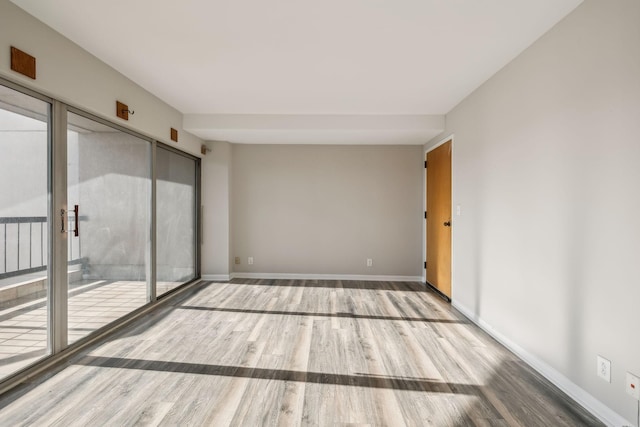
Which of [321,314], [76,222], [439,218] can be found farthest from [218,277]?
[439,218]

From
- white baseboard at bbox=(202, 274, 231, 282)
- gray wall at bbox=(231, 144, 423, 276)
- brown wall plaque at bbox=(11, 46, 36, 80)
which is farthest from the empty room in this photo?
gray wall at bbox=(231, 144, 423, 276)

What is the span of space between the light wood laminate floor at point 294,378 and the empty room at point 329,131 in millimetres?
20

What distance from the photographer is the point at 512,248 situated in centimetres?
278

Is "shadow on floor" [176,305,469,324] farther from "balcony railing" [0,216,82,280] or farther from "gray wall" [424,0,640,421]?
"balcony railing" [0,216,82,280]

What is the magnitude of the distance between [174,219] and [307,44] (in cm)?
307

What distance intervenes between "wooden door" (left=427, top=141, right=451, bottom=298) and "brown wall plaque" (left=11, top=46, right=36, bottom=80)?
4241mm

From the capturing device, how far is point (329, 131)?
4504mm

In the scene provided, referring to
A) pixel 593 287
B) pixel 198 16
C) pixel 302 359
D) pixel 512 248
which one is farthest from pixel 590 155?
pixel 198 16


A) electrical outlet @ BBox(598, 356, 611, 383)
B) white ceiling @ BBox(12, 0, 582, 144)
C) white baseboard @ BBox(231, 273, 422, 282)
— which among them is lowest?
white baseboard @ BBox(231, 273, 422, 282)

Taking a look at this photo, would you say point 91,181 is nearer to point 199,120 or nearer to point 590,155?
point 199,120

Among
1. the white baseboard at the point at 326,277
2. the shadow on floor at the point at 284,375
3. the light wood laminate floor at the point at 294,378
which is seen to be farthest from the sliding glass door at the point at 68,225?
the white baseboard at the point at 326,277

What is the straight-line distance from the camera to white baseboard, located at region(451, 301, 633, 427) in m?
1.78

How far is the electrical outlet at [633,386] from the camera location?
1.62 meters

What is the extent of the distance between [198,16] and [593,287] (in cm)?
307
